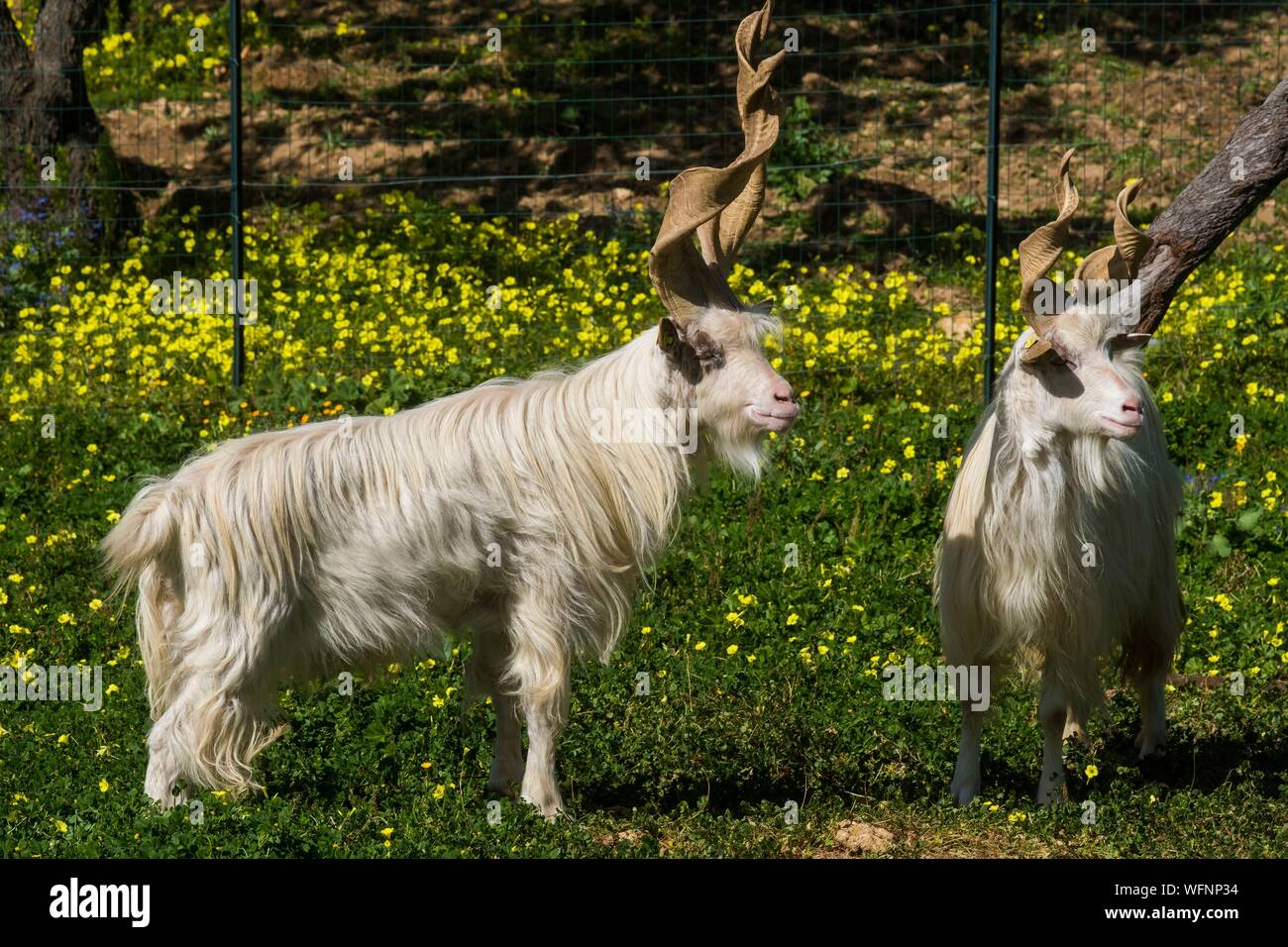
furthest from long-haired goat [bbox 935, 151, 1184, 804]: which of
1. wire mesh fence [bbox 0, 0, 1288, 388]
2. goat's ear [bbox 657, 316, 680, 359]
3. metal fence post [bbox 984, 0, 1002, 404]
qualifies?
wire mesh fence [bbox 0, 0, 1288, 388]

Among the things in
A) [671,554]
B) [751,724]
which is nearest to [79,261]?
[671,554]

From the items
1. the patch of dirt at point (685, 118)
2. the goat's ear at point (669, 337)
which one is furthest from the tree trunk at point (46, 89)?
the goat's ear at point (669, 337)

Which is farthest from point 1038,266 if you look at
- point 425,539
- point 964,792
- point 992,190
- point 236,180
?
point 236,180

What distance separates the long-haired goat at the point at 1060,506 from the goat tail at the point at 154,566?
269 cm

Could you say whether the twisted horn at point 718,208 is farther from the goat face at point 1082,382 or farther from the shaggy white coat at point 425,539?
the goat face at point 1082,382

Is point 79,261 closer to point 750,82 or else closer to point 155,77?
point 155,77

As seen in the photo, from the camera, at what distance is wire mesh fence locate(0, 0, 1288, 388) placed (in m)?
11.7

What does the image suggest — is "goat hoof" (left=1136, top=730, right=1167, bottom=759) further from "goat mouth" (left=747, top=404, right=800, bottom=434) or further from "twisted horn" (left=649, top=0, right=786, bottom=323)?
"twisted horn" (left=649, top=0, right=786, bottom=323)

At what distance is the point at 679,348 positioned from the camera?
5309 mm

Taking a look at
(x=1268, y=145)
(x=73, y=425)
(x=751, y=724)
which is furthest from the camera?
(x=73, y=425)

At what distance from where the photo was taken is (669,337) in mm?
5254

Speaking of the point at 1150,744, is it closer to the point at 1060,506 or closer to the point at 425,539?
the point at 1060,506

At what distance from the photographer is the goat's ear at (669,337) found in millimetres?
5215
